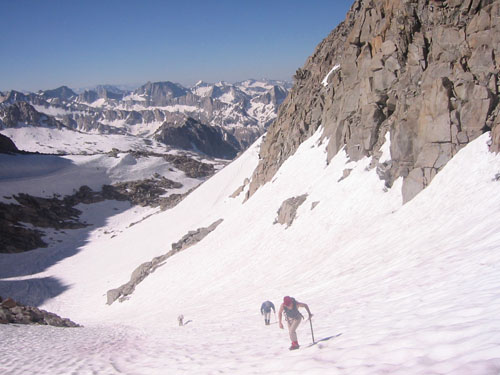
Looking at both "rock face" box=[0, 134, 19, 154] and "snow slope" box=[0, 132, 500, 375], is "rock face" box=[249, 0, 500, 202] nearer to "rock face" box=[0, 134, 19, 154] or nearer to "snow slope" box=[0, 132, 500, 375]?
"snow slope" box=[0, 132, 500, 375]

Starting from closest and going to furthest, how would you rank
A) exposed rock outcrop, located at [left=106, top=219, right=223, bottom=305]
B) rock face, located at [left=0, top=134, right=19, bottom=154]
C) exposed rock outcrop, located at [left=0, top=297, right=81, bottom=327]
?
exposed rock outcrop, located at [left=0, top=297, right=81, bottom=327] < exposed rock outcrop, located at [left=106, top=219, right=223, bottom=305] < rock face, located at [left=0, top=134, right=19, bottom=154]

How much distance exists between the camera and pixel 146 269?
94.4ft

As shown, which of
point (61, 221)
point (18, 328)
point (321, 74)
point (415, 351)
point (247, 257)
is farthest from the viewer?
point (61, 221)

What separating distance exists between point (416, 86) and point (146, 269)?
25340mm

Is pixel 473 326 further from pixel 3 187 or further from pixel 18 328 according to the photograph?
pixel 3 187

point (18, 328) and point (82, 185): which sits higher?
point (82, 185)

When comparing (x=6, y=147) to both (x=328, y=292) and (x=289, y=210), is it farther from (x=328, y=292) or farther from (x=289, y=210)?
(x=328, y=292)

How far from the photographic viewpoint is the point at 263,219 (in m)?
25.6

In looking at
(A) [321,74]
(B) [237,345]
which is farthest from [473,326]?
(A) [321,74]

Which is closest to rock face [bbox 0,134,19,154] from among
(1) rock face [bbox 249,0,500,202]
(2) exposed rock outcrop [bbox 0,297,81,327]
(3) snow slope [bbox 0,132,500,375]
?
(3) snow slope [bbox 0,132,500,375]

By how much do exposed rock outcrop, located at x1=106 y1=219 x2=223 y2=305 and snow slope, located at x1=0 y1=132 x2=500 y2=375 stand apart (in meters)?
0.91

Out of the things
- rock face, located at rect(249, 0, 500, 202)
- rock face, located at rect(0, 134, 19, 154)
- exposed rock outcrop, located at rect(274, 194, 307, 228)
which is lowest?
exposed rock outcrop, located at rect(274, 194, 307, 228)

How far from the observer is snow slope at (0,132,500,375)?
17.1 feet

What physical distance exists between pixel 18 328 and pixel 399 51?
82.0 ft
